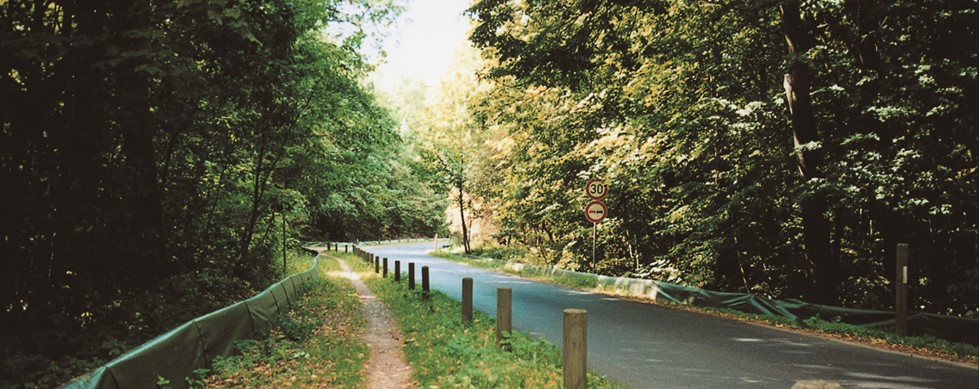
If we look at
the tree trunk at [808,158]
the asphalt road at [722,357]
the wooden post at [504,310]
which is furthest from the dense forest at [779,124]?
the wooden post at [504,310]

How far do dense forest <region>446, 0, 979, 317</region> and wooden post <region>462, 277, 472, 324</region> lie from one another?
188 inches

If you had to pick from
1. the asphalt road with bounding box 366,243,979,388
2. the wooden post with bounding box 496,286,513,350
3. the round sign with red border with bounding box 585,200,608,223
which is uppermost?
the round sign with red border with bounding box 585,200,608,223

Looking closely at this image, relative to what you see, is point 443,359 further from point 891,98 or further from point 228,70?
point 891,98

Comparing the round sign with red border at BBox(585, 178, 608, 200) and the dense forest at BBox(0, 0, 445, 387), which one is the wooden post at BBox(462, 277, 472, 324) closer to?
the dense forest at BBox(0, 0, 445, 387)

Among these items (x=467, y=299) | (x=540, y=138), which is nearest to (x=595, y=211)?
(x=540, y=138)

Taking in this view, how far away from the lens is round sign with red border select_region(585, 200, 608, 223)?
15969 millimetres

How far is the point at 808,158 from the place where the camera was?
34.2 feet

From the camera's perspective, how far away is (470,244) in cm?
3934

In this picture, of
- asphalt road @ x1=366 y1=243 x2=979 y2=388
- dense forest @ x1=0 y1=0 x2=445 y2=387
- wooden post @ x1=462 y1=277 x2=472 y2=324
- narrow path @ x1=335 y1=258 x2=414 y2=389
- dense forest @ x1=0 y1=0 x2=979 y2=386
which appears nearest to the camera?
asphalt road @ x1=366 y1=243 x2=979 y2=388

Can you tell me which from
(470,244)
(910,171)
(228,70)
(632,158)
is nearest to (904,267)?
(910,171)

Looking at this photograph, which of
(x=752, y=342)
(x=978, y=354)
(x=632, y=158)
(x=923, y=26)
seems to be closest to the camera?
(x=978, y=354)

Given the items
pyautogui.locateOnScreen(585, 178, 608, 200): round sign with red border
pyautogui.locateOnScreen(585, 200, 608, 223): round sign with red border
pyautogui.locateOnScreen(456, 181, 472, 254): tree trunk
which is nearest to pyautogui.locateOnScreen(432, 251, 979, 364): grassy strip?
pyautogui.locateOnScreen(585, 200, 608, 223): round sign with red border

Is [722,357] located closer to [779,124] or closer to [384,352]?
[384,352]

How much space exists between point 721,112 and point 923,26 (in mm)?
3556
